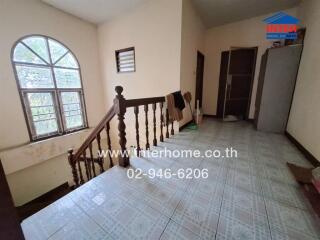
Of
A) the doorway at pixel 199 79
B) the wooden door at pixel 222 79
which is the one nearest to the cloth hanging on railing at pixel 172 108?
the doorway at pixel 199 79

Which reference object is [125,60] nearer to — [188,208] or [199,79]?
[199,79]

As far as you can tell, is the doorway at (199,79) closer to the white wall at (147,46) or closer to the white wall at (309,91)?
the white wall at (147,46)

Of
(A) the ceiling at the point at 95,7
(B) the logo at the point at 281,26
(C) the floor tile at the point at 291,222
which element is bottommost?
(C) the floor tile at the point at 291,222

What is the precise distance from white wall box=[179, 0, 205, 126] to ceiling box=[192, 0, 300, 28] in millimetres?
195

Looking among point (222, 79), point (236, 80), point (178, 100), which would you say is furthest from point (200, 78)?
point (178, 100)

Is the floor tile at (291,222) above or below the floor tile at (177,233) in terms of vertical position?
above

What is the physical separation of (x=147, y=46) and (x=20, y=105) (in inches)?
111

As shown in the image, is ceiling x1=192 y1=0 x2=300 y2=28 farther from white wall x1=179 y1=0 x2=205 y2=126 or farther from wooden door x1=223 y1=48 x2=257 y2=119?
wooden door x1=223 y1=48 x2=257 y2=119

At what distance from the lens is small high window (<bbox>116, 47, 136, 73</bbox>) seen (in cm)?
348

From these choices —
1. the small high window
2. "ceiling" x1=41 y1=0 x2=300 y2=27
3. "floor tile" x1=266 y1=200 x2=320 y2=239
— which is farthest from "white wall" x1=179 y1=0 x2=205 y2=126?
"floor tile" x1=266 y1=200 x2=320 y2=239

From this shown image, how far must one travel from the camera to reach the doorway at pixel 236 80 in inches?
145

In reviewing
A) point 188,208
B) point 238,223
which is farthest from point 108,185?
point 238,223

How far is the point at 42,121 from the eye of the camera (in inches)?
123

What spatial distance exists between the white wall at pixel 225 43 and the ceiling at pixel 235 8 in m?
0.20
